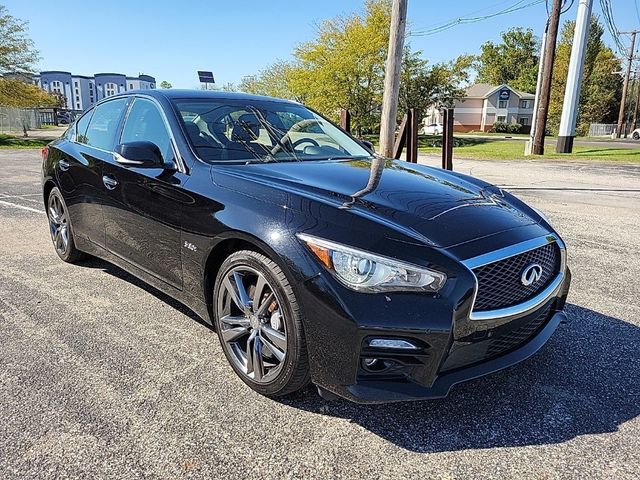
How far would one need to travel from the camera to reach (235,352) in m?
2.77

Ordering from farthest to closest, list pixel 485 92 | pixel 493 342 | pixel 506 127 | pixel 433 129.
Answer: pixel 485 92 < pixel 506 127 < pixel 433 129 < pixel 493 342

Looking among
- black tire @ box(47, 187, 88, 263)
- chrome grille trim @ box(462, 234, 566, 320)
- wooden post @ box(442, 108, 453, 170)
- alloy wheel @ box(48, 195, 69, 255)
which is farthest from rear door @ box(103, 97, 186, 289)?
wooden post @ box(442, 108, 453, 170)

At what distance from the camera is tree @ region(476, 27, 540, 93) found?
81.8 m

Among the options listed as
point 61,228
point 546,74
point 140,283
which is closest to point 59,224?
point 61,228

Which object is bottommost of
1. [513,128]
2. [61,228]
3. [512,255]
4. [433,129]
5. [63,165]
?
[61,228]

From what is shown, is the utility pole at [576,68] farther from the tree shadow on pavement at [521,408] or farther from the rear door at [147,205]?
the rear door at [147,205]

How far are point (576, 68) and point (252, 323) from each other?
21094mm

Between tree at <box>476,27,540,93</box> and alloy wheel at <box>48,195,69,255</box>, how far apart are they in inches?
3378

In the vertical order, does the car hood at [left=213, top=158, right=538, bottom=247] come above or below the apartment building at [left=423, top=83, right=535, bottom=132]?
below

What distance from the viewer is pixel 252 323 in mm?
2604

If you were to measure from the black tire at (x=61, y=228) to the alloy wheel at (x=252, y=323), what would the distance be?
2522mm

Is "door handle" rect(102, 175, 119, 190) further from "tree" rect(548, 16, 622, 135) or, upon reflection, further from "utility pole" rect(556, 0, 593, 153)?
"tree" rect(548, 16, 622, 135)

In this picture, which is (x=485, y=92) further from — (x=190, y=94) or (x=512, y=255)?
(x=512, y=255)

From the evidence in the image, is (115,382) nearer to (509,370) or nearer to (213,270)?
(213,270)
